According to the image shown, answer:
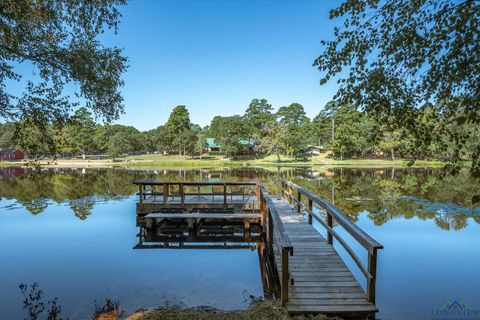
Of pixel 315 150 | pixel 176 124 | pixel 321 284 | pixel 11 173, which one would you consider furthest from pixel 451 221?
pixel 176 124

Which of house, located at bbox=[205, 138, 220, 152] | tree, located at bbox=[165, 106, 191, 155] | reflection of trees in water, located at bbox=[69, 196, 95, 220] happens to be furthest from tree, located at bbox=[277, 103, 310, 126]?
reflection of trees in water, located at bbox=[69, 196, 95, 220]

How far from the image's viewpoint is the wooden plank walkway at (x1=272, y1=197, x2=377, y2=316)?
4.77 metres

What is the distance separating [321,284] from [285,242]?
128cm

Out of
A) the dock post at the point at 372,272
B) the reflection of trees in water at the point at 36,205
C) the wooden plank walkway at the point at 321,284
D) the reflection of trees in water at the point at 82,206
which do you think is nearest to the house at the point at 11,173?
the reflection of trees in water at the point at 36,205

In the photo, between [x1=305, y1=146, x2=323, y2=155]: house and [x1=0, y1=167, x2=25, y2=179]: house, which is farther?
[x1=305, y1=146, x2=323, y2=155]: house

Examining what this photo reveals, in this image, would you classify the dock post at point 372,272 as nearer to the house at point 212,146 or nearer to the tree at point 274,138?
the tree at point 274,138

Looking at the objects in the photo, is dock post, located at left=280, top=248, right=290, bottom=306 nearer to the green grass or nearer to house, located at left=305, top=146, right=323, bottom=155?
the green grass

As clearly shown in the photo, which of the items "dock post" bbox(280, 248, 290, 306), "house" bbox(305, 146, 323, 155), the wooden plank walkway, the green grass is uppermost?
"house" bbox(305, 146, 323, 155)

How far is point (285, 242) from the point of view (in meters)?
4.88

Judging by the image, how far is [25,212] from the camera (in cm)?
1675

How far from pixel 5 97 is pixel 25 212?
13.5 m

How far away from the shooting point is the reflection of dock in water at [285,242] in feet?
16.0

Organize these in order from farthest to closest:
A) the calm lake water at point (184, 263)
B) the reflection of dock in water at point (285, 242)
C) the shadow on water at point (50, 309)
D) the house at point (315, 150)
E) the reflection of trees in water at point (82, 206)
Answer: the house at point (315, 150) < the reflection of trees in water at point (82, 206) < the calm lake water at point (184, 263) < the shadow on water at point (50, 309) < the reflection of dock in water at point (285, 242)

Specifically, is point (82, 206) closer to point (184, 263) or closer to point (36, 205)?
point (36, 205)
